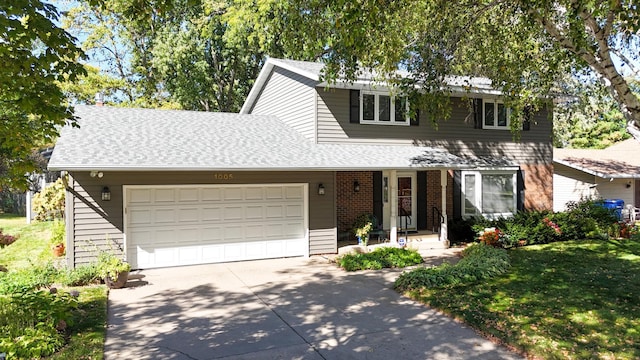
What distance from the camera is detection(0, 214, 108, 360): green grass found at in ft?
20.1

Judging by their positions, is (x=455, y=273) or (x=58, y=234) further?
(x=58, y=234)

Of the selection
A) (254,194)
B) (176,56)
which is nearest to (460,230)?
(254,194)

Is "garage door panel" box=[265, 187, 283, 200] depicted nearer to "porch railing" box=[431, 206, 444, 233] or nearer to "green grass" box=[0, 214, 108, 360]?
"green grass" box=[0, 214, 108, 360]

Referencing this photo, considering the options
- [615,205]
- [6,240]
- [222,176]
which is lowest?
[6,240]

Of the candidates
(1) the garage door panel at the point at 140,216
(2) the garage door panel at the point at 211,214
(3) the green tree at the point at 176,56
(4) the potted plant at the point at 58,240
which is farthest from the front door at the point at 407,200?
(3) the green tree at the point at 176,56

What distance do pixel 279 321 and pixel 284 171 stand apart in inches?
236

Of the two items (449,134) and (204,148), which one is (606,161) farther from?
(204,148)

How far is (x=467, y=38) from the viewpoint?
10.5 metres

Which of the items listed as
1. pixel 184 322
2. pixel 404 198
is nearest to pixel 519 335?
pixel 184 322

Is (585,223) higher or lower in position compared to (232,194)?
lower

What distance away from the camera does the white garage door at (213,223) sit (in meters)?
11.4

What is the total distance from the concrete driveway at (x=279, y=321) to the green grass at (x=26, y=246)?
3956mm

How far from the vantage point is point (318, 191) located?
13.2 m

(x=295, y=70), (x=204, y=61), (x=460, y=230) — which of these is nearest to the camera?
(x=295, y=70)
